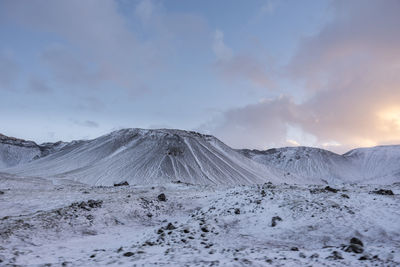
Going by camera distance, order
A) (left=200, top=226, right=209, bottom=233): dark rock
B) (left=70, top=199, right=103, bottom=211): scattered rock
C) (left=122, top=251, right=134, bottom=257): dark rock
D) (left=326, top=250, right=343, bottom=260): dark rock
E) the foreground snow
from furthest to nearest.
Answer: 1. (left=70, top=199, right=103, bottom=211): scattered rock
2. (left=200, top=226, right=209, bottom=233): dark rock
3. (left=122, top=251, right=134, bottom=257): dark rock
4. the foreground snow
5. (left=326, top=250, right=343, bottom=260): dark rock

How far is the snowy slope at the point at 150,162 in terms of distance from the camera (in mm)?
82875

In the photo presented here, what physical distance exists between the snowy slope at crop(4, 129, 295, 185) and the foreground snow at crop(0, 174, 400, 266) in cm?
5321

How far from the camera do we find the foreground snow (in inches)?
379

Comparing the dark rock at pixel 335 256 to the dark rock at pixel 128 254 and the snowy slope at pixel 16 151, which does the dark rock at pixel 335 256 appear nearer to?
the dark rock at pixel 128 254

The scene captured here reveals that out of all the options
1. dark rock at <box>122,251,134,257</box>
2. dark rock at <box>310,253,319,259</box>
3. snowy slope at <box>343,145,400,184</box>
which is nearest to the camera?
dark rock at <box>310,253,319,259</box>

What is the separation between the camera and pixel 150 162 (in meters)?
92.8

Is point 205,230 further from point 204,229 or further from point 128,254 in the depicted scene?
point 128,254

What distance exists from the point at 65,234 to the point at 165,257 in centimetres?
719

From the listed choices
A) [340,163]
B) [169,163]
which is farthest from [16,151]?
[340,163]

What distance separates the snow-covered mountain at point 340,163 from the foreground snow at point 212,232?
13184cm

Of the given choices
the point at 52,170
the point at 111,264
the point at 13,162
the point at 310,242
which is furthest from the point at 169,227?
the point at 13,162

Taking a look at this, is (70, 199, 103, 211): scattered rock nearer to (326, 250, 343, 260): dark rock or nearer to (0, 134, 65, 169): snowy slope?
(326, 250, 343, 260): dark rock

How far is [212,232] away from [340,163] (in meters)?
174

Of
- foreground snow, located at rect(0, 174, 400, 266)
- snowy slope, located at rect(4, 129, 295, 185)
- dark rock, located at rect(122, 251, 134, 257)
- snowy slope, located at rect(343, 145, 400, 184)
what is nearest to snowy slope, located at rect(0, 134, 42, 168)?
snowy slope, located at rect(4, 129, 295, 185)
